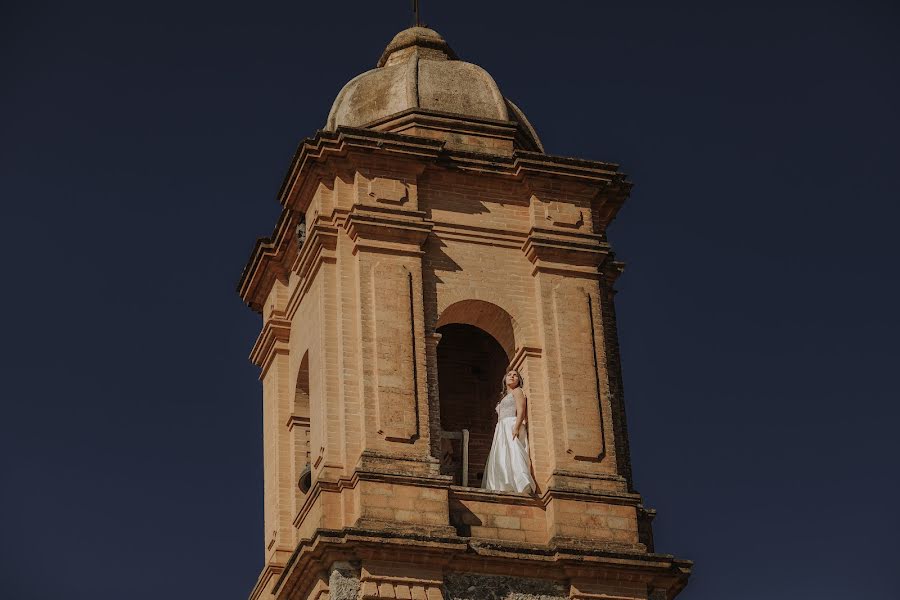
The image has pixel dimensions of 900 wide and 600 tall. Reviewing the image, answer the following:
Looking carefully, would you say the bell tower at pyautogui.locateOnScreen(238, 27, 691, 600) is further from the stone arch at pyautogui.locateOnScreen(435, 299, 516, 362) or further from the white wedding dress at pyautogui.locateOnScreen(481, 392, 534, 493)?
the white wedding dress at pyautogui.locateOnScreen(481, 392, 534, 493)

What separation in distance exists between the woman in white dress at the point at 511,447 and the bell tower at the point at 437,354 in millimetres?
152

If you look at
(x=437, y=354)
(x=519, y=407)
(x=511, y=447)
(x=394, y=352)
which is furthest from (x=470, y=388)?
(x=394, y=352)

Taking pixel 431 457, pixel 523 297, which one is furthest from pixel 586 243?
pixel 431 457

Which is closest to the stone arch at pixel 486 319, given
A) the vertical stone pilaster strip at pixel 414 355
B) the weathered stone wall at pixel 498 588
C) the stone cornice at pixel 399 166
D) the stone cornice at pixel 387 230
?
the vertical stone pilaster strip at pixel 414 355

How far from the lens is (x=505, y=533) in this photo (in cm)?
2834

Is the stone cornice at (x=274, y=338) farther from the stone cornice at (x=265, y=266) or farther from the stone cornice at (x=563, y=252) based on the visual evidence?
the stone cornice at (x=563, y=252)

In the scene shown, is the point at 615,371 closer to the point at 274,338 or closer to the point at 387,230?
the point at 387,230

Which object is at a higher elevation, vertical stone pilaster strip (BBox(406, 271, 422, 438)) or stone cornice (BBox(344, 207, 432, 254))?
stone cornice (BBox(344, 207, 432, 254))

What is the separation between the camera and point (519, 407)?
29.5 m

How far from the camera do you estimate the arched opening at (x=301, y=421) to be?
31.2m

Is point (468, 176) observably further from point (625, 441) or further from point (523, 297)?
point (625, 441)

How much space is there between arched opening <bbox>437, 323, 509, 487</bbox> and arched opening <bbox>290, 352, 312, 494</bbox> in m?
1.69

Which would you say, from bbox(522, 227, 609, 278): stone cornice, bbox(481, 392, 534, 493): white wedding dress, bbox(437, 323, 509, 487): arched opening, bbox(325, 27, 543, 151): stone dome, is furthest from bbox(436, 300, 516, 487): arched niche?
bbox(325, 27, 543, 151): stone dome

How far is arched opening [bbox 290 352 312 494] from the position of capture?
3116 cm
